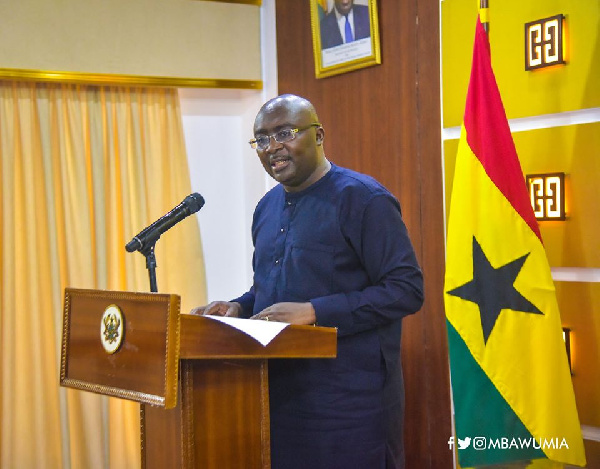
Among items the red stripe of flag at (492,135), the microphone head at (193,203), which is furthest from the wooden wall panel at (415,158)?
the microphone head at (193,203)

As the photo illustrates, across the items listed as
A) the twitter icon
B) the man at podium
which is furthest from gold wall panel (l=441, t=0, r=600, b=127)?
the twitter icon

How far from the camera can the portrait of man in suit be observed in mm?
4191

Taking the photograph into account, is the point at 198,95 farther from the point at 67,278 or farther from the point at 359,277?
the point at 359,277

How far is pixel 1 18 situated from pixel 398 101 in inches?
82.2

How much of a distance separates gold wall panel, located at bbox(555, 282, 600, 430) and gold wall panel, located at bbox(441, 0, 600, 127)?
0.70 m

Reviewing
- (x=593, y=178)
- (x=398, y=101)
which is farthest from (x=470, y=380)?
(x=398, y=101)

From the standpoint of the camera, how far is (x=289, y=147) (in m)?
2.70

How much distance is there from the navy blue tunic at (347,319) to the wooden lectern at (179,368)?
11.9 inches

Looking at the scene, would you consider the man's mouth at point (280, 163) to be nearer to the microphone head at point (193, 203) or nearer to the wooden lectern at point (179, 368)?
the microphone head at point (193, 203)

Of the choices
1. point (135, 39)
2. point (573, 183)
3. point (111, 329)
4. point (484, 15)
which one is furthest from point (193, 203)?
point (135, 39)

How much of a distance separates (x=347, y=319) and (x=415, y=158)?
158 cm

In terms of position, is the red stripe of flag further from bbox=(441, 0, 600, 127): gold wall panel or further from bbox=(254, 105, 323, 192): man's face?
bbox=(254, 105, 323, 192): man's face

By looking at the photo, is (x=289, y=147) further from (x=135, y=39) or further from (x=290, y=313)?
(x=135, y=39)

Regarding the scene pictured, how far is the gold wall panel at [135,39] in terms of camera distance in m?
4.35
